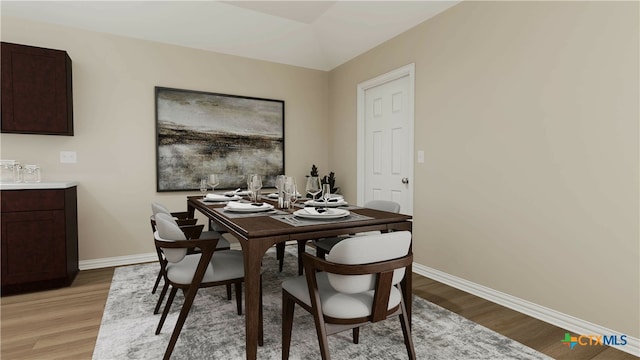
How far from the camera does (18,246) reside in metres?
2.80

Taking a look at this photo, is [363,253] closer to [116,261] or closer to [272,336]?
[272,336]

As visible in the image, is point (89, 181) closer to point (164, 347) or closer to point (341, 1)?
point (164, 347)

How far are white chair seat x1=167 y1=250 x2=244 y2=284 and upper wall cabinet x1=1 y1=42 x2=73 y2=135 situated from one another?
2218 millimetres

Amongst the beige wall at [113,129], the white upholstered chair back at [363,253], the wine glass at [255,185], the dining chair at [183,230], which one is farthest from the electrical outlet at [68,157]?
the white upholstered chair back at [363,253]

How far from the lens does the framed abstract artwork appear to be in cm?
388

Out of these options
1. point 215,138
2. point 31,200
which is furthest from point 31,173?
point 215,138

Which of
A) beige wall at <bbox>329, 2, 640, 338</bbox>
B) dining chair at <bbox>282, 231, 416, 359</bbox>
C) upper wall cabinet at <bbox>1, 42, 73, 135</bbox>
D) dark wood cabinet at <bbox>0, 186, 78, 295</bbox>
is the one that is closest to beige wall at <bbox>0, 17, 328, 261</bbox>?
upper wall cabinet at <bbox>1, 42, 73, 135</bbox>

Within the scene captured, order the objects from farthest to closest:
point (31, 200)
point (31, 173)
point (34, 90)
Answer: point (31, 173) → point (34, 90) → point (31, 200)

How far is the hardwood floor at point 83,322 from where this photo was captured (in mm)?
1939

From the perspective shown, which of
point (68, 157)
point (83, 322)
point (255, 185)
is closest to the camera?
point (83, 322)

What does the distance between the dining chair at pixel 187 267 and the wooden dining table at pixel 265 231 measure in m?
0.21

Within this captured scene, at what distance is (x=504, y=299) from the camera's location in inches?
104

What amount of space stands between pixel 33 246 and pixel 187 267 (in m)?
1.87

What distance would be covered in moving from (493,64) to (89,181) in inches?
160
